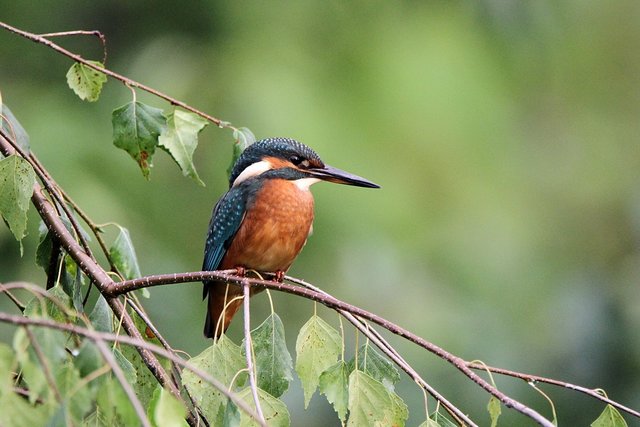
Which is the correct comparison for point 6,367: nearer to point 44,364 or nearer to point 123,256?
point 44,364

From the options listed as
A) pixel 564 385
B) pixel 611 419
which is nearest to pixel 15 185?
pixel 564 385

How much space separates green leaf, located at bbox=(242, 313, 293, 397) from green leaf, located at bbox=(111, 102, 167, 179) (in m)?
0.48

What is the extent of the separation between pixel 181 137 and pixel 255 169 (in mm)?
773

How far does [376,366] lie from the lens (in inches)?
72.7

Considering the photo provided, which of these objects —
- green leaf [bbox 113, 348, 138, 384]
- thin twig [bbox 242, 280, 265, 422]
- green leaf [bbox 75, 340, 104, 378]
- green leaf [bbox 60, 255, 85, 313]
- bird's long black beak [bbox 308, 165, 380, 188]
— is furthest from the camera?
bird's long black beak [bbox 308, 165, 380, 188]

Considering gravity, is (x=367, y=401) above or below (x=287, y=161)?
below

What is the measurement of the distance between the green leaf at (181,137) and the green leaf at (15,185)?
1.13ft

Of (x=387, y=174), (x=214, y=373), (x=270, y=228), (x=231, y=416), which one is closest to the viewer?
(x=231, y=416)

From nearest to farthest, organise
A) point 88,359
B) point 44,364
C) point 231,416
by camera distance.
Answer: point 44,364 → point 88,359 → point 231,416

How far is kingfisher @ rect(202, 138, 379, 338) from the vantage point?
2807mm

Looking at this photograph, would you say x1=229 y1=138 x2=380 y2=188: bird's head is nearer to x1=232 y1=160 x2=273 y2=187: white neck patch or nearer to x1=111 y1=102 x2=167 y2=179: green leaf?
x1=232 y1=160 x2=273 y2=187: white neck patch

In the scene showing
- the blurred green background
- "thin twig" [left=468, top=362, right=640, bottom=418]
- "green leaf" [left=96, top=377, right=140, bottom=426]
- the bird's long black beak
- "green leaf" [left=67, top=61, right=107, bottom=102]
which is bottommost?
the blurred green background

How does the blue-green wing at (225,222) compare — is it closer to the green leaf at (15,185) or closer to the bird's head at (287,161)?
the bird's head at (287,161)

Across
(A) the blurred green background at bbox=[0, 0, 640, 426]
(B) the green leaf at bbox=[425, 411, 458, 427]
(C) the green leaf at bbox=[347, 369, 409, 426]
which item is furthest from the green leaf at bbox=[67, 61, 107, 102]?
(A) the blurred green background at bbox=[0, 0, 640, 426]
